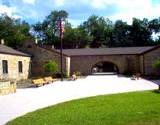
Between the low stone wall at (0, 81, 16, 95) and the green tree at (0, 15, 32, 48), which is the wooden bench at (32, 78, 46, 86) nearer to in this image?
the low stone wall at (0, 81, 16, 95)

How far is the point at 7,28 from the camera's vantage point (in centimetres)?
6788

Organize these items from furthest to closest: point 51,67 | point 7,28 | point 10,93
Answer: point 7,28 < point 51,67 < point 10,93

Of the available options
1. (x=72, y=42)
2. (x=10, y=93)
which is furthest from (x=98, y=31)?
(x=10, y=93)

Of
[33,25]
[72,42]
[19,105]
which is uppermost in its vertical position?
[33,25]

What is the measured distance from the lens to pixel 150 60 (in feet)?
127

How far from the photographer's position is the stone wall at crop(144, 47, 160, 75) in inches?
1515

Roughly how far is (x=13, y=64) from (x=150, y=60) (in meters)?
15.8

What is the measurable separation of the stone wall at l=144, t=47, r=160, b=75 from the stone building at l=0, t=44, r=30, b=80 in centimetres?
1404

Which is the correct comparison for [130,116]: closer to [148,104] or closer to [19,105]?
[148,104]

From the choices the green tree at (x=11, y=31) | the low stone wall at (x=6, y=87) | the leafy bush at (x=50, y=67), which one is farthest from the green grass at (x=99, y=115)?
the green tree at (x=11, y=31)

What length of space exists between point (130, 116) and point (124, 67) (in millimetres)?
34029

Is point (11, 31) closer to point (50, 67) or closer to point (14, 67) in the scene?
point (50, 67)

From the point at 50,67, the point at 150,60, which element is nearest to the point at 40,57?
the point at 50,67

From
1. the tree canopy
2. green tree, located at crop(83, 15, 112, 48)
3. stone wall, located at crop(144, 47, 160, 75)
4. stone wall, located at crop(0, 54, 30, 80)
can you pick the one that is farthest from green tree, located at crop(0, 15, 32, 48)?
stone wall, located at crop(144, 47, 160, 75)
